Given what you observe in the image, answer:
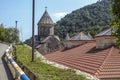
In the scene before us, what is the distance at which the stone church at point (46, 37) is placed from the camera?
68562 millimetres

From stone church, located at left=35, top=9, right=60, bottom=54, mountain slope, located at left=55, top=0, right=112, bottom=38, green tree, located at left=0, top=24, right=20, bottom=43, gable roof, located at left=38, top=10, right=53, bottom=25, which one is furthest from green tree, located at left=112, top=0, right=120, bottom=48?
mountain slope, located at left=55, top=0, right=112, bottom=38

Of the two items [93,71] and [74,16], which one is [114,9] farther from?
[74,16]

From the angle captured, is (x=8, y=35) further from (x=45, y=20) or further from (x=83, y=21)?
(x=83, y=21)

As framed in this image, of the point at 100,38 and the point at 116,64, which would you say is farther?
the point at 100,38

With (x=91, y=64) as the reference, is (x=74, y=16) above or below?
above

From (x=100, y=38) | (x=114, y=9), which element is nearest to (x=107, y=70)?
(x=100, y=38)

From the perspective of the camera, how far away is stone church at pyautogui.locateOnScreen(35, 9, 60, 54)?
6856 cm

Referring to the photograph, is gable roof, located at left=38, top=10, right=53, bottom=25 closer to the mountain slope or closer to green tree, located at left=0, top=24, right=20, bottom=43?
green tree, located at left=0, top=24, right=20, bottom=43

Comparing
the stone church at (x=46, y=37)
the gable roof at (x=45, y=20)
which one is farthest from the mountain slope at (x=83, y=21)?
the gable roof at (x=45, y=20)

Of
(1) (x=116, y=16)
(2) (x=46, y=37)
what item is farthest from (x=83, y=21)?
(1) (x=116, y=16)

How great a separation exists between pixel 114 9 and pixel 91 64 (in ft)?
57.1

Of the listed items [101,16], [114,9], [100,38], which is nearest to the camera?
[114,9]

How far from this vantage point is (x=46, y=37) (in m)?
70.2

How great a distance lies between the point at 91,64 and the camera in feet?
85.1
